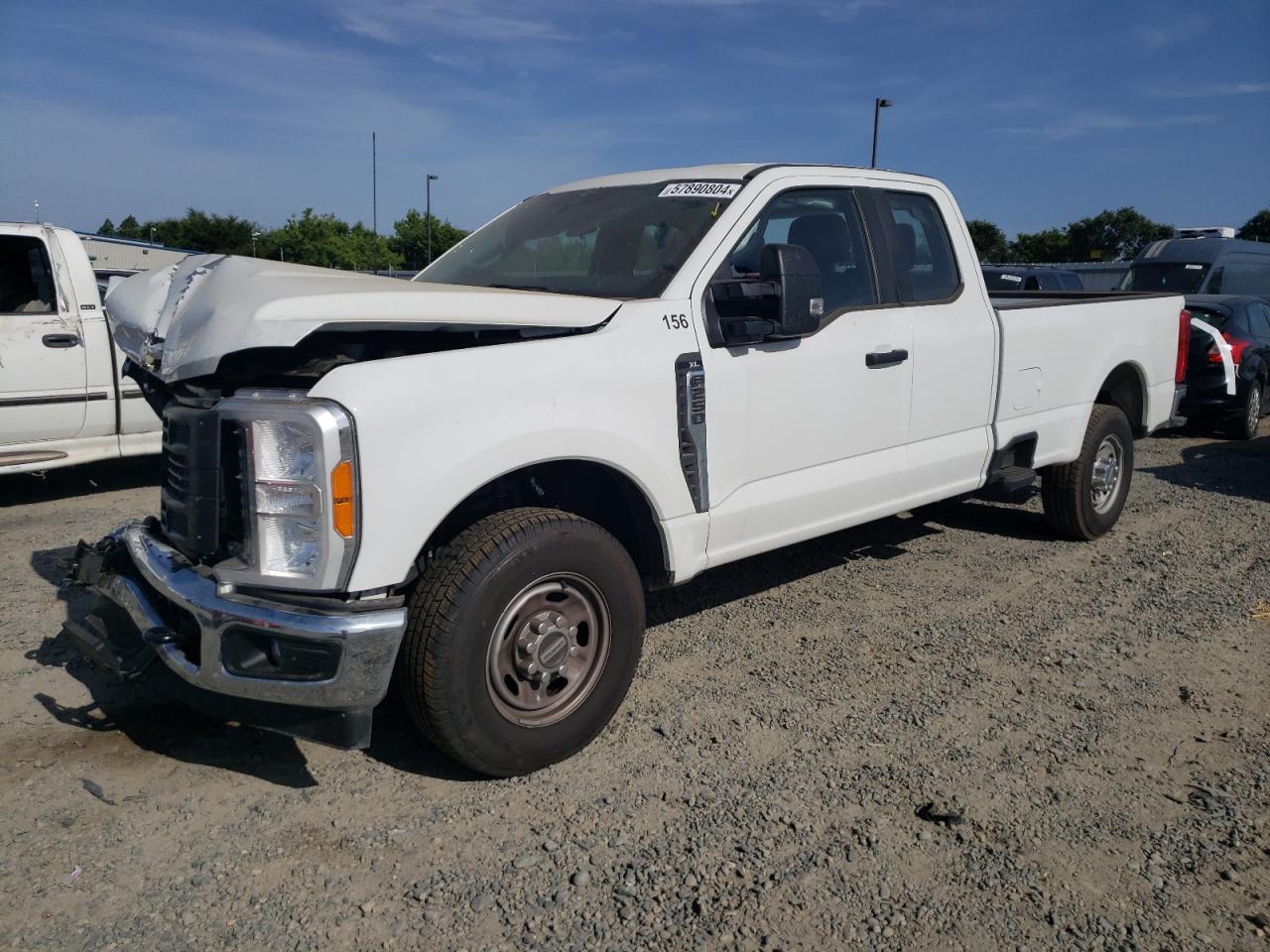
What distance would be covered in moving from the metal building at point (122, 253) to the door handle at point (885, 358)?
5.56 metres

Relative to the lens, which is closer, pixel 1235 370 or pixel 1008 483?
pixel 1008 483

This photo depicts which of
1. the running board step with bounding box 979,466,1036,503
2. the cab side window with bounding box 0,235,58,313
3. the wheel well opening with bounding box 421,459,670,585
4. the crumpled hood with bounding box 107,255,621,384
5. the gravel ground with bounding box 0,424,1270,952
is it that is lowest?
the gravel ground with bounding box 0,424,1270,952

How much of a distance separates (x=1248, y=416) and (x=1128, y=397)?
5363 millimetres

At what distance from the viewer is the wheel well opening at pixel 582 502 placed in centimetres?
349

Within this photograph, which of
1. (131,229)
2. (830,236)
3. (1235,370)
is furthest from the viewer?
(131,229)

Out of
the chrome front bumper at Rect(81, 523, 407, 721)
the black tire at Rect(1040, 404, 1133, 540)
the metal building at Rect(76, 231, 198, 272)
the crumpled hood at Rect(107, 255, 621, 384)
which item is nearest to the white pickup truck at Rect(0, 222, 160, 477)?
→ the metal building at Rect(76, 231, 198, 272)

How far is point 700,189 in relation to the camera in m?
4.30

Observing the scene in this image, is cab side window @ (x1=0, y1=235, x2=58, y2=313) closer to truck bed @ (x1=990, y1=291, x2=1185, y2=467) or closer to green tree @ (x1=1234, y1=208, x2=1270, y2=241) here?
truck bed @ (x1=990, y1=291, x2=1185, y2=467)

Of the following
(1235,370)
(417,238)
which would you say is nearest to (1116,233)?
(417,238)

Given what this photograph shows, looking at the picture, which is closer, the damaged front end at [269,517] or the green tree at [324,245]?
the damaged front end at [269,517]

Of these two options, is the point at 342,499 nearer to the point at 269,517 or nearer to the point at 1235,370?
the point at 269,517

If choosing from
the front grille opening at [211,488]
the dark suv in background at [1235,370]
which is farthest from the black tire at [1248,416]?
the front grille opening at [211,488]

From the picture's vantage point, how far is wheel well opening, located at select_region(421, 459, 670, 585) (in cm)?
349

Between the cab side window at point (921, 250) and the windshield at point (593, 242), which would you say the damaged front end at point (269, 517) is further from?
the cab side window at point (921, 250)
